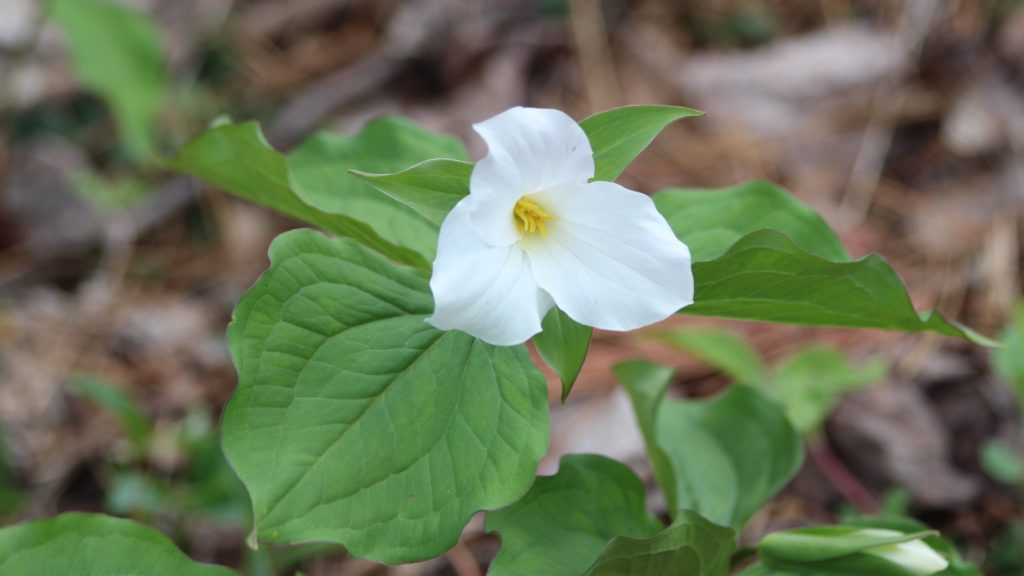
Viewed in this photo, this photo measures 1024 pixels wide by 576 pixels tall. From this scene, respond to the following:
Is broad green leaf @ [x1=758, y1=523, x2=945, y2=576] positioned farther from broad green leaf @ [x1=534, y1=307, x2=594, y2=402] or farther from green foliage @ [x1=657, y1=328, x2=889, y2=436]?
green foliage @ [x1=657, y1=328, x2=889, y2=436]

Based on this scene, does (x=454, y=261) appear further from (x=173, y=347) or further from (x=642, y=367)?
(x=173, y=347)

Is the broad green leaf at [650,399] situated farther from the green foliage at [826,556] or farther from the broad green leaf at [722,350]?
the broad green leaf at [722,350]

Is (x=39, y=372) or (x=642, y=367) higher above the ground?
(x=642, y=367)

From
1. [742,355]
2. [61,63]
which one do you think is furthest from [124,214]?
[742,355]

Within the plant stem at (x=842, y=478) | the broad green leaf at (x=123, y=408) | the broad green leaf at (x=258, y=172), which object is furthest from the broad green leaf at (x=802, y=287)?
the broad green leaf at (x=123, y=408)


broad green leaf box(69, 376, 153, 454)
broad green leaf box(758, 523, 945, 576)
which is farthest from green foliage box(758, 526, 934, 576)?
broad green leaf box(69, 376, 153, 454)

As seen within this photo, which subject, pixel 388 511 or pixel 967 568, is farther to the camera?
pixel 967 568
